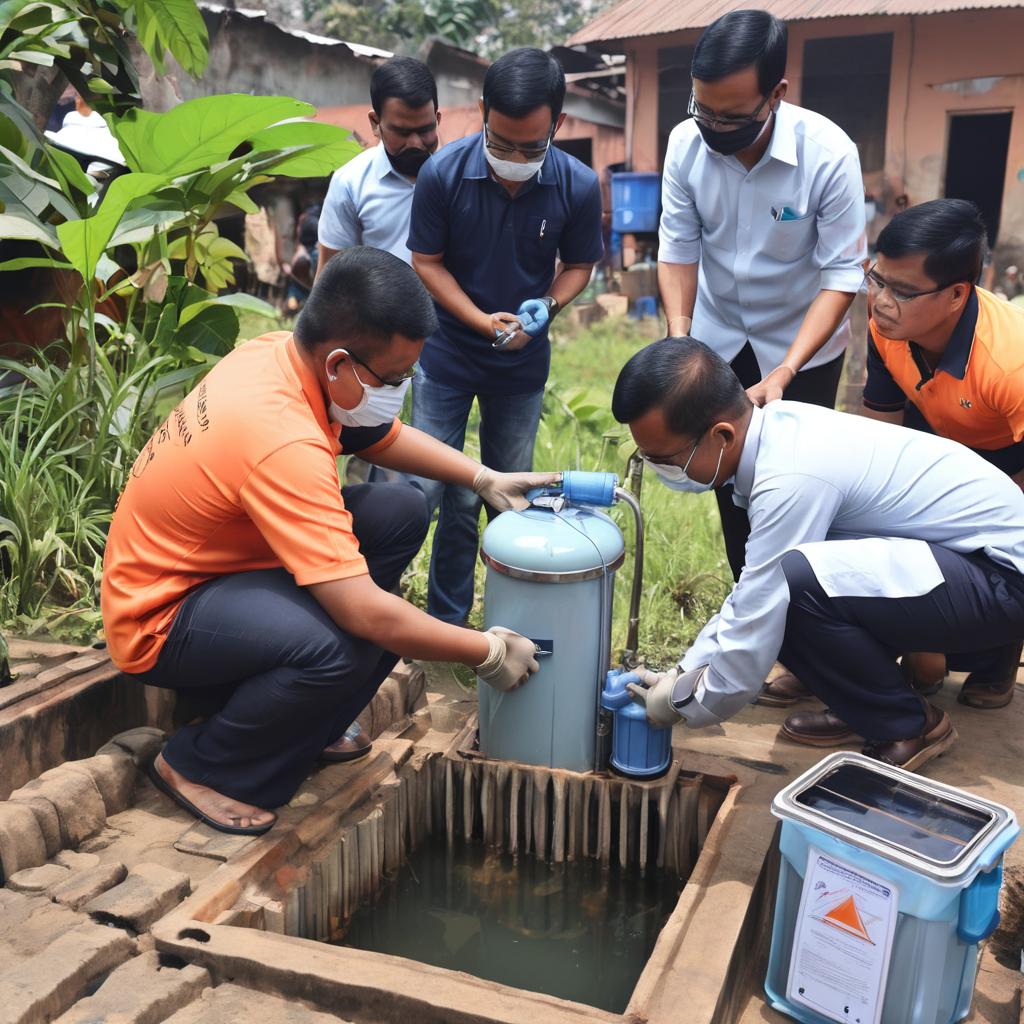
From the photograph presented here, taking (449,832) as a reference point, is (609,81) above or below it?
above

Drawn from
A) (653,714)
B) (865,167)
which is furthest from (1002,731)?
(865,167)

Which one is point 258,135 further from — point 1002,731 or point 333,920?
point 1002,731

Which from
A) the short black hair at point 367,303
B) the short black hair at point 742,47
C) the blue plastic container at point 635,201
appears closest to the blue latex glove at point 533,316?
the short black hair at point 742,47

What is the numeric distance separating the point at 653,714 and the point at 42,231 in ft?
8.37

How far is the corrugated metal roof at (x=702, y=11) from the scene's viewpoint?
9.24m

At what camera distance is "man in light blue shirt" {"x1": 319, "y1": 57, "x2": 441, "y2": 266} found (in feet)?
12.6

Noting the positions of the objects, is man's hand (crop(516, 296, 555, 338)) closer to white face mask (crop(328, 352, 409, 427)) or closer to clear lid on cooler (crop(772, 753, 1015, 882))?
white face mask (crop(328, 352, 409, 427))

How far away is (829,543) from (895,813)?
780mm

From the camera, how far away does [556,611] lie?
282cm

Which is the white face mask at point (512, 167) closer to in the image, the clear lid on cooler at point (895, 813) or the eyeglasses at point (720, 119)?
the eyeglasses at point (720, 119)

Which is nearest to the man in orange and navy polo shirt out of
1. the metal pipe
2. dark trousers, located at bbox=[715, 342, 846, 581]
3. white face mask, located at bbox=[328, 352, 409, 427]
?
dark trousers, located at bbox=[715, 342, 846, 581]

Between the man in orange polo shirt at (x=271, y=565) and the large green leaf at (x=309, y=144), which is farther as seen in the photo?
the large green leaf at (x=309, y=144)

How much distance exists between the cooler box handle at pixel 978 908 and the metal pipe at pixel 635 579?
1.11 metres

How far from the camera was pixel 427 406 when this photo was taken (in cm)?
374
